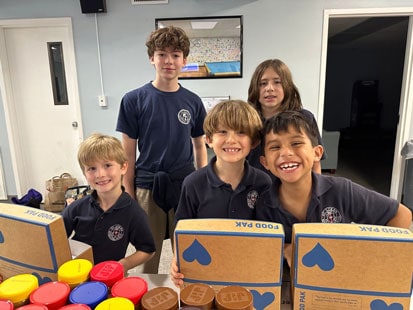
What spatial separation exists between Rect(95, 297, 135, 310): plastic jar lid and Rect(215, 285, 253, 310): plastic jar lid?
0.51 feet

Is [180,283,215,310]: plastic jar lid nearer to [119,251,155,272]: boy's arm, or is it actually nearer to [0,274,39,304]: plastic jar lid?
[0,274,39,304]: plastic jar lid

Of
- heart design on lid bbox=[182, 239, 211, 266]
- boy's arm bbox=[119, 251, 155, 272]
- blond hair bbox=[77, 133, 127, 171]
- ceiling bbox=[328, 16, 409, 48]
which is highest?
ceiling bbox=[328, 16, 409, 48]

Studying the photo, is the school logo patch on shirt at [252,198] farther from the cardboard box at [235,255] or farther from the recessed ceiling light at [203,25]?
the recessed ceiling light at [203,25]

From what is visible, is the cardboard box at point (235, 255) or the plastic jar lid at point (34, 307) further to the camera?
the cardboard box at point (235, 255)

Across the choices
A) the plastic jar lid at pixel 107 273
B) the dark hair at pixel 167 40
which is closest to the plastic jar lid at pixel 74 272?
the plastic jar lid at pixel 107 273

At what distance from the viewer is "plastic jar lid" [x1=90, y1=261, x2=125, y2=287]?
0.65 metres

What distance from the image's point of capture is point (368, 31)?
562 centimetres

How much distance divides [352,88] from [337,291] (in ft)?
26.5

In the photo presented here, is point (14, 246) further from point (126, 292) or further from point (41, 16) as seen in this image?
point (41, 16)

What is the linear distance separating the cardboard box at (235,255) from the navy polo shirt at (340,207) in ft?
0.91

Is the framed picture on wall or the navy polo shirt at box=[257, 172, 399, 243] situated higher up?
the framed picture on wall

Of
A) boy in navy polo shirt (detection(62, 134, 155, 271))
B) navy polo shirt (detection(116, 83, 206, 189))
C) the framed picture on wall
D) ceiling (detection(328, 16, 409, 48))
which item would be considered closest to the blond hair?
boy in navy polo shirt (detection(62, 134, 155, 271))

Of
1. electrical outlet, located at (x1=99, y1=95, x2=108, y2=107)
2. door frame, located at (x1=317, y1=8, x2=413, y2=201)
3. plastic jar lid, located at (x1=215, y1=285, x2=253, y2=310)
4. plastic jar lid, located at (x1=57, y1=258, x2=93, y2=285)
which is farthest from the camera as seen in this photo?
electrical outlet, located at (x1=99, y1=95, x2=108, y2=107)

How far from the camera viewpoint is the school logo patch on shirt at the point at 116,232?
1150 mm
